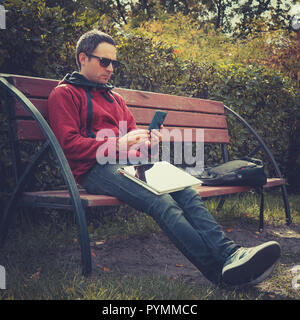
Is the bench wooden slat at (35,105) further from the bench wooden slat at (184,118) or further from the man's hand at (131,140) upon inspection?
the man's hand at (131,140)

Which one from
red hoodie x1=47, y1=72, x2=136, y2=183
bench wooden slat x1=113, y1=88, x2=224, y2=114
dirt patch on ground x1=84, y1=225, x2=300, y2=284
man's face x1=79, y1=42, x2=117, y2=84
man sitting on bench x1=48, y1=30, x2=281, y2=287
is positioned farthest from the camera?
bench wooden slat x1=113, y1=88, x2=224, y2=114

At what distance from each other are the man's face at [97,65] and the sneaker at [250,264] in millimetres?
1490

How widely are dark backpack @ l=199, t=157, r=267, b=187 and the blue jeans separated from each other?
899mm

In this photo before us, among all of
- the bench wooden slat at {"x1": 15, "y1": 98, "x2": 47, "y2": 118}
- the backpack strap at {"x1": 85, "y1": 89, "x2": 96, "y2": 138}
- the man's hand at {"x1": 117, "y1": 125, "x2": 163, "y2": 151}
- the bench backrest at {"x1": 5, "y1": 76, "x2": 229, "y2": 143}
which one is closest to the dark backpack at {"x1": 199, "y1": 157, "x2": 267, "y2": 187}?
the bench backrest at {"x1": 5, "y1": 76, "x2": 229, "y2": 143}

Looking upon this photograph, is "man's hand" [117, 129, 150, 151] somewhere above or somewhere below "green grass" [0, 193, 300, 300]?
above

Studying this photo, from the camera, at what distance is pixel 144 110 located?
3.65 meters

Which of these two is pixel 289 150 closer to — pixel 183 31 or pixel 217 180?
pixel 217 180

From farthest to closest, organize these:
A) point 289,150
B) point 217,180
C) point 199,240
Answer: point 289,150, point 217,180, point 199,240

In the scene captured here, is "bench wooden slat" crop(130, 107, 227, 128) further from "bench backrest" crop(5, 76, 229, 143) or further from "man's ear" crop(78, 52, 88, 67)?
"man's ear" crop(78, 52, 88, 67)

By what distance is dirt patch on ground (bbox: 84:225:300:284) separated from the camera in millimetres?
2730

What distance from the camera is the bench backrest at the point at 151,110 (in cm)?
276

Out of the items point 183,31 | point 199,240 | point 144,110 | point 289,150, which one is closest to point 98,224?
point 144,110

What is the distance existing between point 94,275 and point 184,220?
0.68 metres
